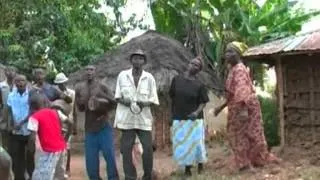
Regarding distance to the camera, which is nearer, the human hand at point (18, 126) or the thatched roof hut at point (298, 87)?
the human hand at point (18, 126)

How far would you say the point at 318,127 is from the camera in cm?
1102

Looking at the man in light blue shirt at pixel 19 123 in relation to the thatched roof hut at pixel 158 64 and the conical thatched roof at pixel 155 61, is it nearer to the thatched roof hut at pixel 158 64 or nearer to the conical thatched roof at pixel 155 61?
the conical thatched roof at pixel 155 61

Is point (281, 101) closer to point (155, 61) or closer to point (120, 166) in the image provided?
point (120, 166)

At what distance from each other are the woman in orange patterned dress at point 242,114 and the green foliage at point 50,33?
7.09 meters

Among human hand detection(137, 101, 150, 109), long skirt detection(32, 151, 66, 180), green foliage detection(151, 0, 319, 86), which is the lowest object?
long skirt detection(32, 151, 66, 180)

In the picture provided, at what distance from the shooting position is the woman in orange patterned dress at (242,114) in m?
9.08

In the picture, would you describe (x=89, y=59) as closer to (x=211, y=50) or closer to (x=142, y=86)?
(x=211, y=50)

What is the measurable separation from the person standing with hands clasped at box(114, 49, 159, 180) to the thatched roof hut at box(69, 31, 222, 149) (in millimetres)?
6892

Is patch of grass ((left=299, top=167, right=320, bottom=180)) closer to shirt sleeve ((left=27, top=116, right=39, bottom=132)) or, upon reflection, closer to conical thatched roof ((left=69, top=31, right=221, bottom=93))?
shirt sleeve ((left=27, top=116, right=39, bottom=132))

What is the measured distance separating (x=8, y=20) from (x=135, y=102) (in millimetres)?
8332

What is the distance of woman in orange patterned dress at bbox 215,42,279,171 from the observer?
908cm

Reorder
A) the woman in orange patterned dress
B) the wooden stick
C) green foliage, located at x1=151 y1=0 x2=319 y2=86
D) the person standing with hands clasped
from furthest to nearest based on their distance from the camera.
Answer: green foliage, located at x1=151 y1=0 x2=319 y2=86
the wooden stick
the woman in orange patterned dress
the person standing with hands clasped

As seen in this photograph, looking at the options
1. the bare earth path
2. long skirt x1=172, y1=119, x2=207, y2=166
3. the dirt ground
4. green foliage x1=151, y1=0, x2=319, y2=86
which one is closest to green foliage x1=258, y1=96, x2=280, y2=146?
the dirt ground

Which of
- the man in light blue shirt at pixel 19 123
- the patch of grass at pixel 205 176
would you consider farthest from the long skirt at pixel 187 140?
the man in light blue shirt at pixel 19 123
